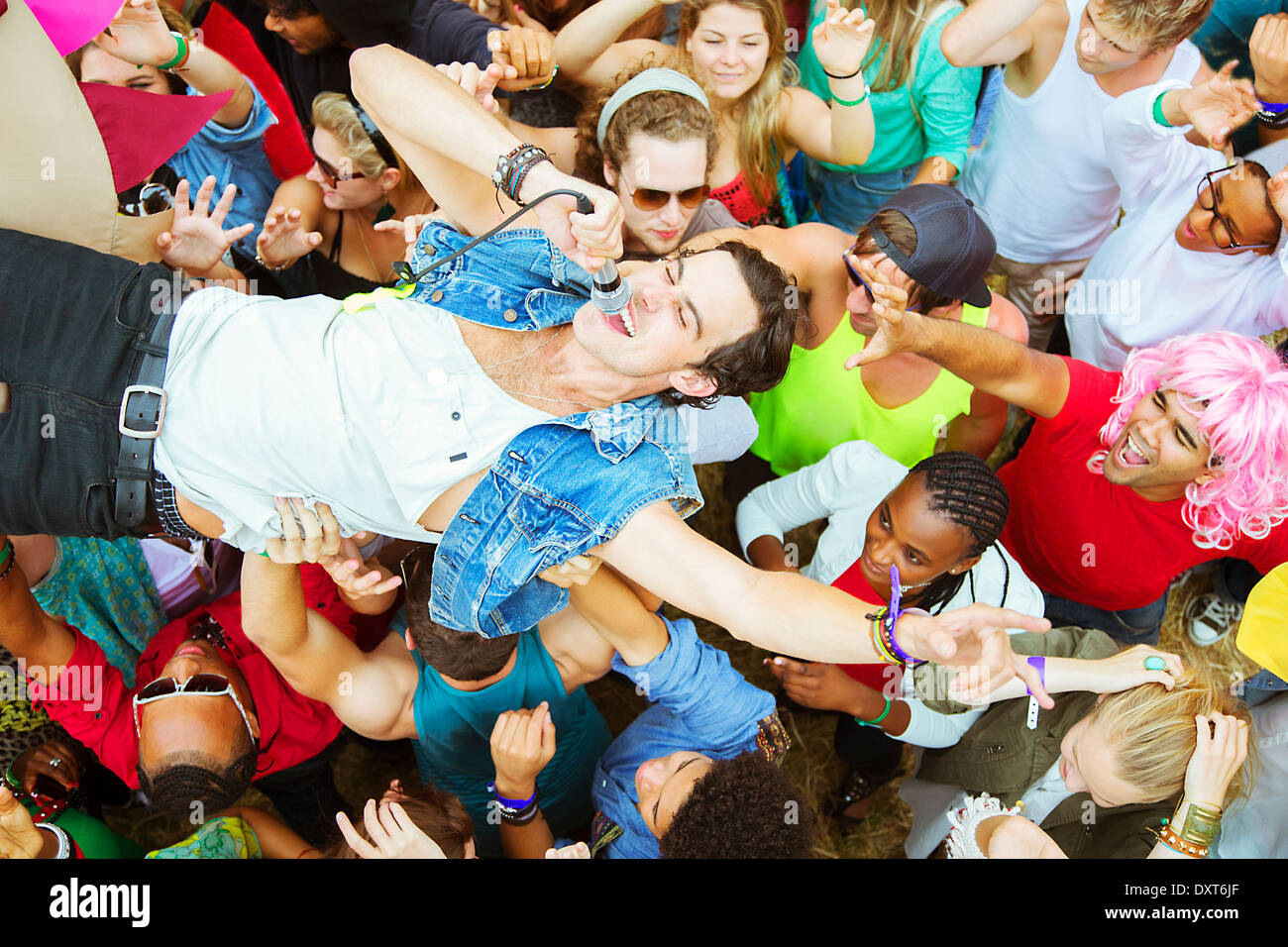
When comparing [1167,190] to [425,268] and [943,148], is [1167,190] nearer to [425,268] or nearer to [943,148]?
[943,148]

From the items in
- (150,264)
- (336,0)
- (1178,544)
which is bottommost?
(1178,544)

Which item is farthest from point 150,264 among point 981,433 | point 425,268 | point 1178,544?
point 1178,544

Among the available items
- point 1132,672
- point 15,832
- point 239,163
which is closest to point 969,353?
point 1132,672

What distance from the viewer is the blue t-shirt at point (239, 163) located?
3.21 metres

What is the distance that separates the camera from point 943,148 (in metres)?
3.42

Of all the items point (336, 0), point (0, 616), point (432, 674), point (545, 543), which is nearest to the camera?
point (545, 543)

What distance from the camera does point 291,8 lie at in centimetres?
314

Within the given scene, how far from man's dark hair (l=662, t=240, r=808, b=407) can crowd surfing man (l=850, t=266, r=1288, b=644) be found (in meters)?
0.30

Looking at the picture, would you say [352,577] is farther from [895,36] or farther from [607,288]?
[895,36]

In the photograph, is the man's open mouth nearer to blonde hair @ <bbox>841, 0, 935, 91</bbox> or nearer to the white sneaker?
blonde hair @ <bbox>841, 0, 935, 91</bbox>

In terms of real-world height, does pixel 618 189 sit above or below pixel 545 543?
above

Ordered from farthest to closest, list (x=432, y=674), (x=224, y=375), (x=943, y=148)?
(x=943, y=148), (x=432, y=674), (x=224, y=375)

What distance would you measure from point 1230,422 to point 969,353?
78 cm
